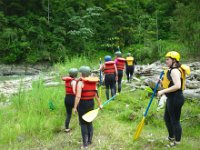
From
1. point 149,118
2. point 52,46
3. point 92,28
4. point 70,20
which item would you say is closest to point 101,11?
point 92,28

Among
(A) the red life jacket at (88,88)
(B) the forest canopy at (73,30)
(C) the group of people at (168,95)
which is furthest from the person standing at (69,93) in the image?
(B) the forest canopy at (73,30)

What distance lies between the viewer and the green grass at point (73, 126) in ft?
18.0

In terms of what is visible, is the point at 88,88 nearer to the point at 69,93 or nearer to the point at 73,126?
the point at 69,93

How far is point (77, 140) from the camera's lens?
5.70m

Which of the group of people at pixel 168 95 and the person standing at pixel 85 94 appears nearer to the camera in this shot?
the group of people at pixel 168 95

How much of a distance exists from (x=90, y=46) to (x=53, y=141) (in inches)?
1014

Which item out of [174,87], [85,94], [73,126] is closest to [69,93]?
[73,126]

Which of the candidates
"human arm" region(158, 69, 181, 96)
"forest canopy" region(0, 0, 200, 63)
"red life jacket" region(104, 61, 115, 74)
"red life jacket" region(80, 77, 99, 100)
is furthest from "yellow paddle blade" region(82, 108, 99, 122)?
"forest canopy" region(0, 0, 200, 63)

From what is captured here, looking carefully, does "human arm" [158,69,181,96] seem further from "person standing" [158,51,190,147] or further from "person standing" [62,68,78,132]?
"person standing" [62,68,78,132]

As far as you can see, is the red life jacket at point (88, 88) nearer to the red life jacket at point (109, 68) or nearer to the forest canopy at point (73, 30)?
the red life jacket at point (109, 68)

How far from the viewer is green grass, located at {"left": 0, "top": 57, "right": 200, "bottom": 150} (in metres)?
5.49

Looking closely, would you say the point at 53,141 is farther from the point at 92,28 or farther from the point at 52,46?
the point at 92,28

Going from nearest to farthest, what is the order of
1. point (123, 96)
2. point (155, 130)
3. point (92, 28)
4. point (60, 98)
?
point (155, 130)
point (60, 98)
point (123, 96)
point (92, 28)

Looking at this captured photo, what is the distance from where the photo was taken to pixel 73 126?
646 centimetres
